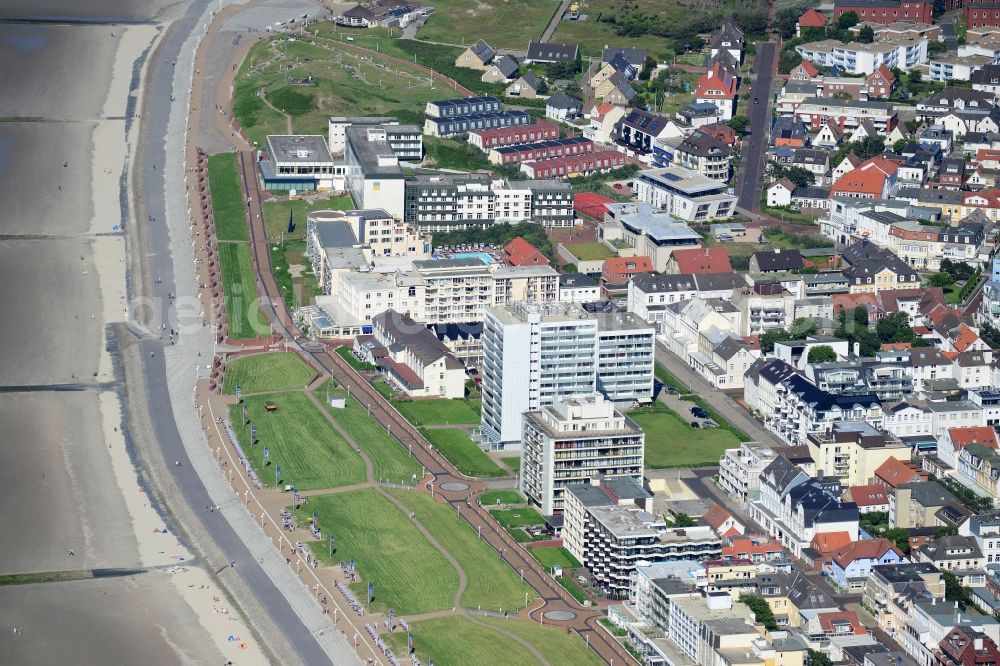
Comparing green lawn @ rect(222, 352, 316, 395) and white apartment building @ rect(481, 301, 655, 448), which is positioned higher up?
white apartment building @ rect(481, 301, 655, 448)

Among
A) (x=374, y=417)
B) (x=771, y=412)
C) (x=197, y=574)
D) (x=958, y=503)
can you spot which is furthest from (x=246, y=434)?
(x=958, y=503)

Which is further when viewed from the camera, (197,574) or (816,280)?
(816,280)

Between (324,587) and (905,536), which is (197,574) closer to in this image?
(324,587)

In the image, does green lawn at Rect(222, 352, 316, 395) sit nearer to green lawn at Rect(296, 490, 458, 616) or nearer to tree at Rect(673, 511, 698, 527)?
green lawn at Rect(296, 490, 458, 616)

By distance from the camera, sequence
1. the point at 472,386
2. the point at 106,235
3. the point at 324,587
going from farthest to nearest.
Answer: the point at 106,235, the point at 472,386, the point at 324,587

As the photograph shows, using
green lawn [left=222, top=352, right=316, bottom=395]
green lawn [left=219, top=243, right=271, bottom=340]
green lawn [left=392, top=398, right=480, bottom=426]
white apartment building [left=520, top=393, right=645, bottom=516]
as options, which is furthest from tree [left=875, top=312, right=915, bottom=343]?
green lawn [left=219, top=243, right=271, bottom=340]

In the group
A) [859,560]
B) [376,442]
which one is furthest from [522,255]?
[859,560]
